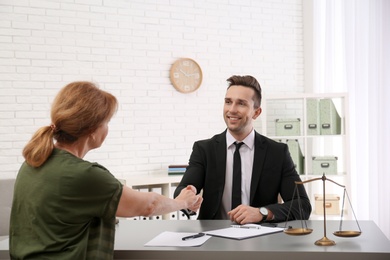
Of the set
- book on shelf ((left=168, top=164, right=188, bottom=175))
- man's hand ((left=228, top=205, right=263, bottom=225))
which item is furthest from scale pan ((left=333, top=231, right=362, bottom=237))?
book on shelf ((left=168, top=164, right=188, bottom=175))

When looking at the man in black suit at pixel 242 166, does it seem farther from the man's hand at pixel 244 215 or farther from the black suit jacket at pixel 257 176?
the man's hand at pixel 244 215

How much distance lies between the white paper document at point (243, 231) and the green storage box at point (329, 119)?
370 centimetres

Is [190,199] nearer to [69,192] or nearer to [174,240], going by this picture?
[174,240]

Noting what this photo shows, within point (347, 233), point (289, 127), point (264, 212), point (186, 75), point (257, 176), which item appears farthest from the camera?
point (186, 75)

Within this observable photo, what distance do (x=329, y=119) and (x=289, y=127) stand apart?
1.45 feet

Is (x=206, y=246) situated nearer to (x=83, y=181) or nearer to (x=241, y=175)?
(x=83, y=181)

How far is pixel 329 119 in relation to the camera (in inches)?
254

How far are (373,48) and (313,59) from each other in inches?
34.6

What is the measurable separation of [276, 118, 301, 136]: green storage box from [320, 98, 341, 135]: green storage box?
270mm

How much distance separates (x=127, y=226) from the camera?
3.05 metres

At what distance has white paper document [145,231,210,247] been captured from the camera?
2.54m

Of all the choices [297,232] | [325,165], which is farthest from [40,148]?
[325,165]

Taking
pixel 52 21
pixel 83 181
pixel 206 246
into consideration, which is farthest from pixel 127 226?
pixel 52 21

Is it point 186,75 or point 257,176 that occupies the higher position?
point 186,75
